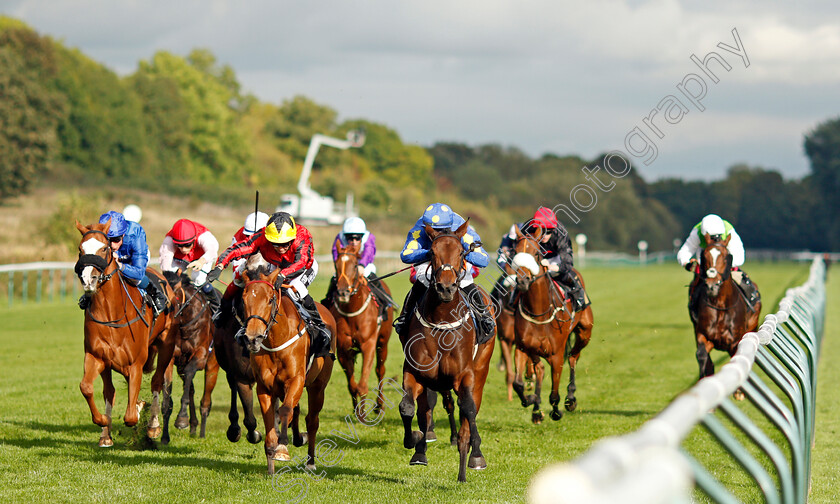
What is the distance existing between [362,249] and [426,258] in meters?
3.15

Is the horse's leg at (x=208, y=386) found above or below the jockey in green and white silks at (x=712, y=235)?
below

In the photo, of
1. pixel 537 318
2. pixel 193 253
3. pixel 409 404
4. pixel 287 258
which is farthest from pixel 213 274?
pixel 537 318

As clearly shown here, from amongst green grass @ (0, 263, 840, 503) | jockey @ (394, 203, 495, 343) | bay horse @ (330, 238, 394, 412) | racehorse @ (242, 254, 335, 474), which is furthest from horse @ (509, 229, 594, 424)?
racehorse @ (242, 254, 335, 474)

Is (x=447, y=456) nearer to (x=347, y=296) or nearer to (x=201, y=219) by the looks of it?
(x=347, y=296)

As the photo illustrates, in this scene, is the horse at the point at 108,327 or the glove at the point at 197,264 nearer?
the horse at the point at 108,327

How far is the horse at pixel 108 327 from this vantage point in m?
6.81

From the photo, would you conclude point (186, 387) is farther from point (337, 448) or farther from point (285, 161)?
point (285, 161)

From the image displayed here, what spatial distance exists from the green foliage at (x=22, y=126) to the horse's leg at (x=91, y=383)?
29.8 meters

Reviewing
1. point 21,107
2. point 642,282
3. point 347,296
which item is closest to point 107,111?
point 21,107

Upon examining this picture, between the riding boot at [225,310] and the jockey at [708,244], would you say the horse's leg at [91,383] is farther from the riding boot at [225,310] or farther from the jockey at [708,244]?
the jockey at [708,244]

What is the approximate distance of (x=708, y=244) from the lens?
8.75m

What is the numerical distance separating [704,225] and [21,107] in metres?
32.2

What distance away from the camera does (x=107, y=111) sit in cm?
4609

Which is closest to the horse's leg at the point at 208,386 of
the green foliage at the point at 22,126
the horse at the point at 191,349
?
the horse at the point at 191,349
